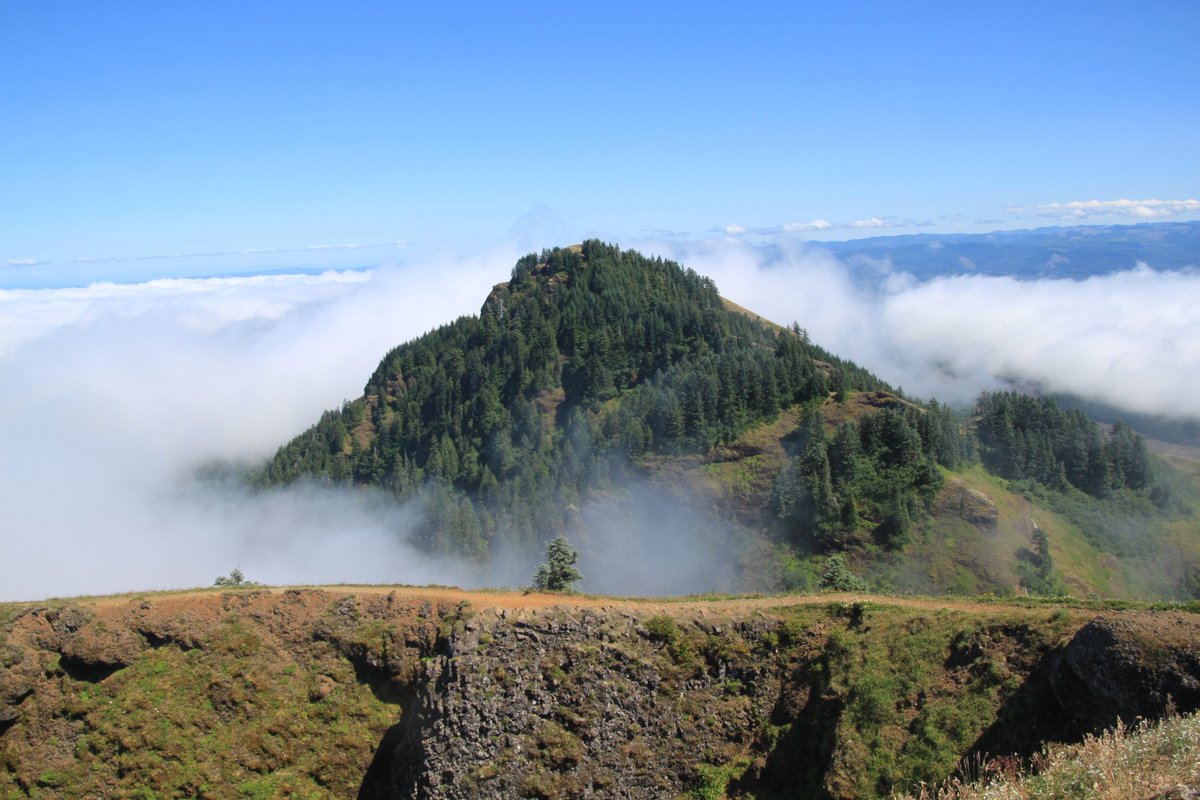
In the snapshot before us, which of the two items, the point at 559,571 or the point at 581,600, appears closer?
the point at 581,600

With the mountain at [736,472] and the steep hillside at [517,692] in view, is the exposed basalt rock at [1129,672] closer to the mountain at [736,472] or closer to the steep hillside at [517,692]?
the steep hillside at [517,692]

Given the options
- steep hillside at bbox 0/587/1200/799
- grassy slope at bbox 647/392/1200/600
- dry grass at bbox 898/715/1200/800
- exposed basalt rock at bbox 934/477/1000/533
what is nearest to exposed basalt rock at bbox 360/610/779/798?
steep hillside at bbox 0/587/1200/799

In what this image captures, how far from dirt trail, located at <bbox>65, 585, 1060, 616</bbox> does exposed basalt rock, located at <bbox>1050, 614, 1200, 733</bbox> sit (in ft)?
22.1

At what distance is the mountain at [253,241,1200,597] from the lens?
77.4 m

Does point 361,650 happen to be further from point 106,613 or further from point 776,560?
point 776,560

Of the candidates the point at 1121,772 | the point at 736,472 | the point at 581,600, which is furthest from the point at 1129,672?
the point at 736,472

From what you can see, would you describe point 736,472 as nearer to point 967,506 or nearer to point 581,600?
point 967,506

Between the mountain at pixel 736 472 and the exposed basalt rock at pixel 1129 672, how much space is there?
159 feet

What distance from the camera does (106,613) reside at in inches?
1407

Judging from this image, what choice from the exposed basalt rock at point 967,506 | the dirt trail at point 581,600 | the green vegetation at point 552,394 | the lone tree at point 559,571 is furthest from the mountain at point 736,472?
the dirt trail at point 581,600

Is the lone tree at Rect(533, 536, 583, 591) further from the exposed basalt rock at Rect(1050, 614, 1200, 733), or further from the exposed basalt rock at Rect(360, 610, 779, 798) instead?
the exposed basalt rock at Rect(1050, 614, 1200, 733)

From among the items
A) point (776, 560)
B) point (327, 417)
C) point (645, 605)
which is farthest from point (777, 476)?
point (327, 417)

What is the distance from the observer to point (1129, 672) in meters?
23.5

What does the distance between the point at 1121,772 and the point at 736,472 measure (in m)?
75.2
